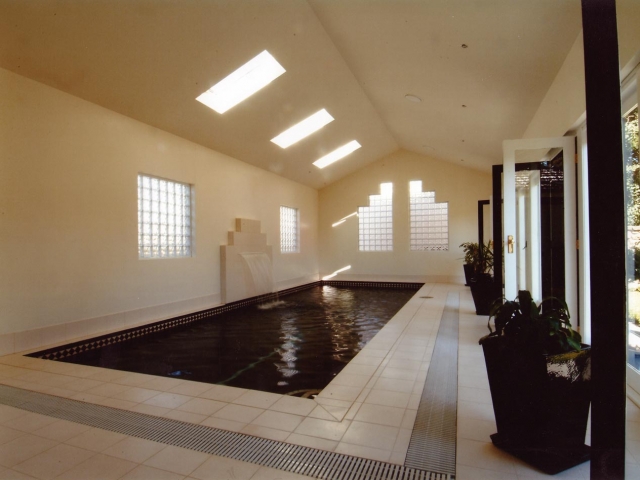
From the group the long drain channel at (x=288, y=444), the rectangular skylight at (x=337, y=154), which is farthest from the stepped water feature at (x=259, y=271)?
the long drain channel at (x=288, y=444)

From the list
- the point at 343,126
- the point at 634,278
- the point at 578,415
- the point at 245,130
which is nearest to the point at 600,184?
the point at 578,415

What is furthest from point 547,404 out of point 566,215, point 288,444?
point 566,215

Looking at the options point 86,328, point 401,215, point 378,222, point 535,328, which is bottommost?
point 86,328

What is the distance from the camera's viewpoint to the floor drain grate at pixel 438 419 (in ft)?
5.82

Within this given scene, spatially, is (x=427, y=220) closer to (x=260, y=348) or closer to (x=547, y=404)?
(x=260, y=348)

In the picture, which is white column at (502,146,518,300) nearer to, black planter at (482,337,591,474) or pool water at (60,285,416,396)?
pool water at (60,285,416,396)

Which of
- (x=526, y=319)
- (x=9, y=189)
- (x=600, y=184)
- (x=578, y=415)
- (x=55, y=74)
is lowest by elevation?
(x=578, y=415)

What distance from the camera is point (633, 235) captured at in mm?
2451

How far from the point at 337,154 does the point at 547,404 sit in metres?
7.95

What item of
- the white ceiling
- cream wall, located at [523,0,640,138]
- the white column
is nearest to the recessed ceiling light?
the white ceiling

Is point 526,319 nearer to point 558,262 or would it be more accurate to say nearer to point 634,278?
point 634,278

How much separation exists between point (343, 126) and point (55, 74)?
4.82 metres

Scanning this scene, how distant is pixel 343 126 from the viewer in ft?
24.5

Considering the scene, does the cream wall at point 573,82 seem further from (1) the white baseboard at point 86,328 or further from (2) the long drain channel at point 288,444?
(1) the white baseboard at point 86,328
